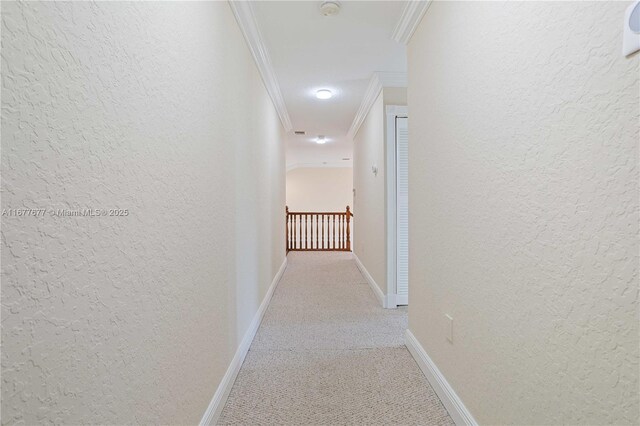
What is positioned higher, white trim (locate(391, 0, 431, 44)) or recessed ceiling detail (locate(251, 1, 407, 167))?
recessed ceiling detail (locate(251, 1, 407, 167))

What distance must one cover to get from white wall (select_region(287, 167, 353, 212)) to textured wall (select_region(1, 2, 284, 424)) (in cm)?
817

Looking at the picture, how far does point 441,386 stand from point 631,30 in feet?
5.13

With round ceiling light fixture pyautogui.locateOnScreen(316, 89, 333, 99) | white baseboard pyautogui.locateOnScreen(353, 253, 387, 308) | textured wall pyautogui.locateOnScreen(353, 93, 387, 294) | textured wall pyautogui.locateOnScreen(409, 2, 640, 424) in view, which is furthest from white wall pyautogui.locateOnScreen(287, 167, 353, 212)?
textured wall pyautogui.locateOnScreen(409, 2, 640, 424)

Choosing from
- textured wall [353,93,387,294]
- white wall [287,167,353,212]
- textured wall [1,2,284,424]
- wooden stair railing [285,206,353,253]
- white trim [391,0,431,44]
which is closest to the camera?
textured wall [1,2,284,424]

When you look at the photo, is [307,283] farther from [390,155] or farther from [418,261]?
[418,261]

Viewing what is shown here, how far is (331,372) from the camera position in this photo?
1.88 metres

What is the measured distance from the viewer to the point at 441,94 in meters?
1.59

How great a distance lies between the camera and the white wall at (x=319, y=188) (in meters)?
9.66

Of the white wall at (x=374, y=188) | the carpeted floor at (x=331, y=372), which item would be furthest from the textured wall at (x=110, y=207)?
the white wall at (x=374, y=188)

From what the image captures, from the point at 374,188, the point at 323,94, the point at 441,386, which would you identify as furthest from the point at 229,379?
the point at 323,94

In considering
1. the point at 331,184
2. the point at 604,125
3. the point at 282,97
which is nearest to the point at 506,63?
the point at 604,125

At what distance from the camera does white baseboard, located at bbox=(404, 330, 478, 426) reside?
1348mm

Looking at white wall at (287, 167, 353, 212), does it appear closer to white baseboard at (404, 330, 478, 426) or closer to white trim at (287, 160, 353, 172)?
white trim at (287, 160, 353, 172)

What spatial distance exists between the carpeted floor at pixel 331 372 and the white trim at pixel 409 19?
2.12m
